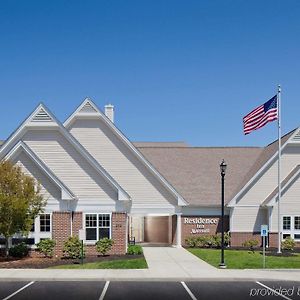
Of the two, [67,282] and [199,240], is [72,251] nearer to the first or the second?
[67,282]

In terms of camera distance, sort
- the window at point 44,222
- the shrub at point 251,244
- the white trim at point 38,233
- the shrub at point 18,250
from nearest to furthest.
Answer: the shrub at point 18,250 < the white trim at point 38,233 < the window at point 44,222 < the shrub at point 251,244

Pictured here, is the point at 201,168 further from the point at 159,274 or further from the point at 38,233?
the point at 159,274

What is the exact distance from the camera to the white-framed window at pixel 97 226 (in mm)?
28719

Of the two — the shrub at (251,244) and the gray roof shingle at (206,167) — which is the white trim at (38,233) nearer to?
the gray roof shingle at (206,167)

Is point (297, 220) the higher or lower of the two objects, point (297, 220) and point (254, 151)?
the lower

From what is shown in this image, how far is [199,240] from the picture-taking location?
3500cm

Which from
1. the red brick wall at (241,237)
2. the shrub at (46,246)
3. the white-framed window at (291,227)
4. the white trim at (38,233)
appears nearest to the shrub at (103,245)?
the shrub at (46,246)

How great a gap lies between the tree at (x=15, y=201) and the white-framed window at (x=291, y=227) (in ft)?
59.0

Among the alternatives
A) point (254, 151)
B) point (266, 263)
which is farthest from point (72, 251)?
point (254, 151)

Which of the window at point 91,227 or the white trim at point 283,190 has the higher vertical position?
the white trim at point 283,190

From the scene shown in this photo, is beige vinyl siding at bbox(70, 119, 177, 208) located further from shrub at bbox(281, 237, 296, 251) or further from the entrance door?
shrub at bbox(281, 237, 296, 251)

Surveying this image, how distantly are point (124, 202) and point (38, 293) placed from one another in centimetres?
1293

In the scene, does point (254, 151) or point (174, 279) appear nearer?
point (174, 279)

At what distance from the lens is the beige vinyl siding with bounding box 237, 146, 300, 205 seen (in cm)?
3572
